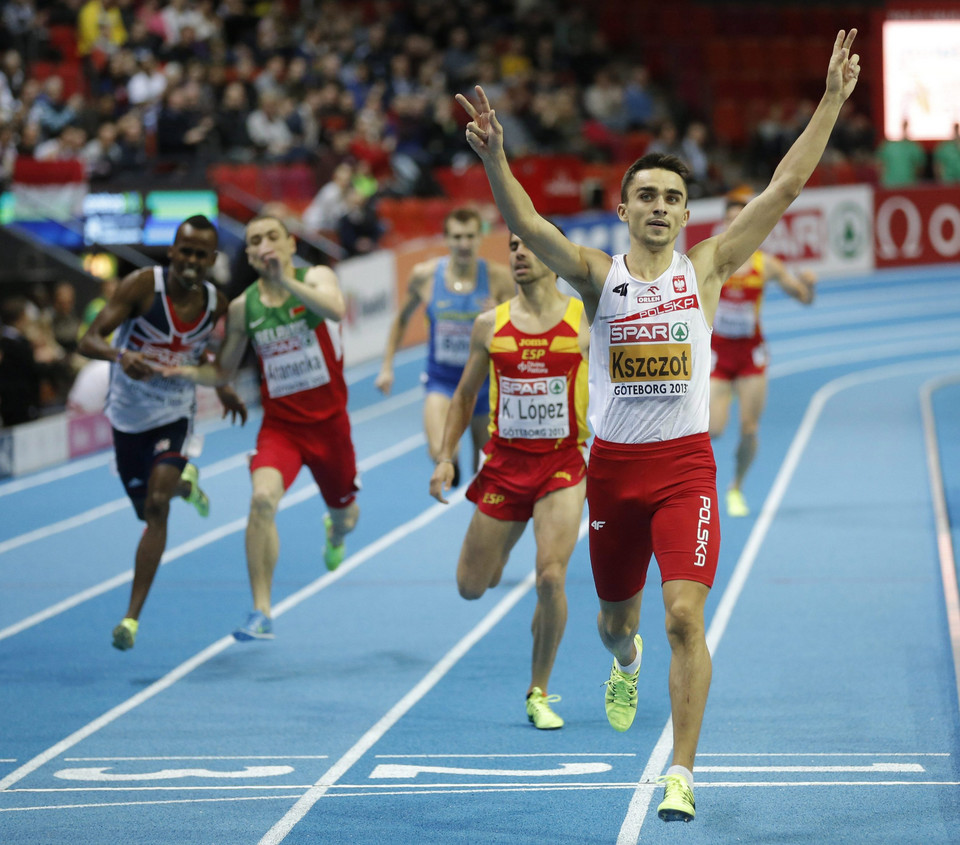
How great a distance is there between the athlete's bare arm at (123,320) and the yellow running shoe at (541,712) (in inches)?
97.3

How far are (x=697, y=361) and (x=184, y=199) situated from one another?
13919mm

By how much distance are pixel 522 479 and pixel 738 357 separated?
5.14 metres

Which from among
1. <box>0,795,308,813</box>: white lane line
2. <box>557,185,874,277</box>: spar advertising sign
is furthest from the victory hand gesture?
<box>557,185,874,277</box>: spar advertising sign

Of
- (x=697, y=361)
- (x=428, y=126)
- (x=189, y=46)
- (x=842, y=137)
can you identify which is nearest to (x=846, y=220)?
(x=842, y=137)

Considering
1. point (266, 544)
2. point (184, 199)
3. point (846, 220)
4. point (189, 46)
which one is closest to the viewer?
point (266, 544)

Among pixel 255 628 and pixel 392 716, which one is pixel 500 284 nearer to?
pixel 255 628

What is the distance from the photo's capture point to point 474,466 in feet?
32.6

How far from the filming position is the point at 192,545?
35.9ft

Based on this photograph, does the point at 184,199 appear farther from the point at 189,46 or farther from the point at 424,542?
the point at 424,542

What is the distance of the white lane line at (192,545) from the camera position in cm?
888

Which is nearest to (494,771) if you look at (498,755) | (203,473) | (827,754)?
(498,755)

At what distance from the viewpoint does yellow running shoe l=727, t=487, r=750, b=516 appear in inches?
454

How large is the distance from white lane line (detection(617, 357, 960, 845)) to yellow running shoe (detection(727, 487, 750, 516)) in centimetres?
13

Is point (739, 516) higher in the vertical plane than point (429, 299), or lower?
lower
